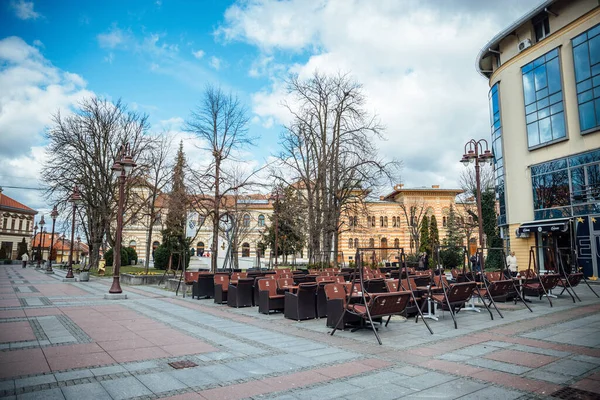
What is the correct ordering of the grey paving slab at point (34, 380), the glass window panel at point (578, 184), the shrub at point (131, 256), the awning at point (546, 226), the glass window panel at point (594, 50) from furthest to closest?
the shrub at point (131, 256), the awning at point (546, 226), the glass window panel at point (578, 184), the glass window panel at point (594, 50), the grey paving slab at point (34, 380)

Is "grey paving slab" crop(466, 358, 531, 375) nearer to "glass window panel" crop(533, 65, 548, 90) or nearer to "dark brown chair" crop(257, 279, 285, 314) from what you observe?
"dark brown chair" crop(257, 279, 285, 314)

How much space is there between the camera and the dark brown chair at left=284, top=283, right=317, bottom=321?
10703 millimetres

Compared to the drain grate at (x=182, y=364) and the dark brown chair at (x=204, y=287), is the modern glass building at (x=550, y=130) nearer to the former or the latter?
the dark brown chair at (x=204, y=287)

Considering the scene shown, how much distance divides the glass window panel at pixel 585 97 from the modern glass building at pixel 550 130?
0.06 m

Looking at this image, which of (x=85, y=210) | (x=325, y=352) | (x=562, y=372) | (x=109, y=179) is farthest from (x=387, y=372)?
(x=85, y=210)

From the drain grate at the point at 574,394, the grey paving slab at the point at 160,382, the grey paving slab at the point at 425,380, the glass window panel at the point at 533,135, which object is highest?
the glass window panel at the point at 533,135

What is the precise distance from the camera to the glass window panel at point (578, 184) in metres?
24.9

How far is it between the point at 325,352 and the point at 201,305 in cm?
811

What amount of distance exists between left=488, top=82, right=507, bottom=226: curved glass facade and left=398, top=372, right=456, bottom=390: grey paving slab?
29279 millimetres

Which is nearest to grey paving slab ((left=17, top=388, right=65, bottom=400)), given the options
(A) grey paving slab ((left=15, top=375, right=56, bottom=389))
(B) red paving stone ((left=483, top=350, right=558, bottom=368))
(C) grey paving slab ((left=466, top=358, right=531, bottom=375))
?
(A) grey paving slab ((left=15, top=375, right=56, bottom=389))

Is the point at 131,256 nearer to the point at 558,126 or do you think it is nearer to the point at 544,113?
the point at 544,113

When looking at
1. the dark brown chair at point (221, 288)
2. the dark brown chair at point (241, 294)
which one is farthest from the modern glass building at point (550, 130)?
the dark brown chair at point (221, 288)

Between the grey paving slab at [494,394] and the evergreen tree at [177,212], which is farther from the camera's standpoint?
the evergreen tree at [177,212]

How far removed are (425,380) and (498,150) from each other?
A: 3129cm
